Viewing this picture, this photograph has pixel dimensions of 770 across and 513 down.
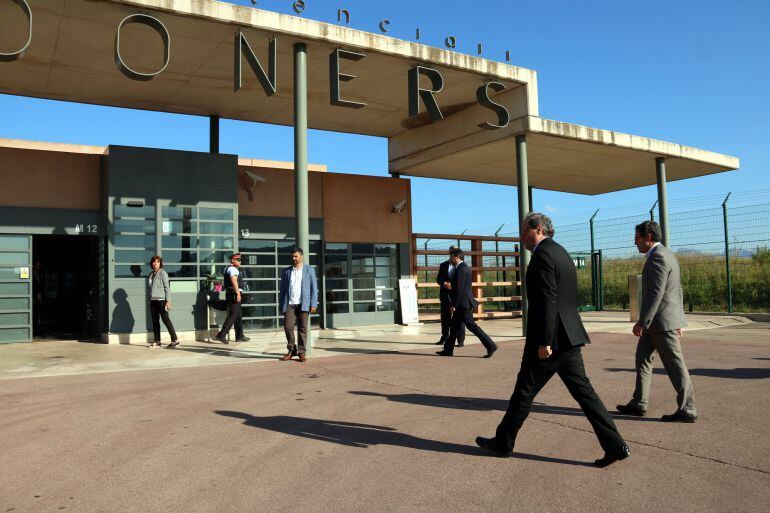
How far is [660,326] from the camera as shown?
18.4ft

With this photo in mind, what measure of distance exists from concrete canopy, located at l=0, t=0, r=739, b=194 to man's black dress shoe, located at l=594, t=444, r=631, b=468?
334 inches

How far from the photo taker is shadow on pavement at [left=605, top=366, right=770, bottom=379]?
310 inches

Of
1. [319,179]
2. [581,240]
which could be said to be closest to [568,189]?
[581,240]

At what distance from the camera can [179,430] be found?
17.9ft

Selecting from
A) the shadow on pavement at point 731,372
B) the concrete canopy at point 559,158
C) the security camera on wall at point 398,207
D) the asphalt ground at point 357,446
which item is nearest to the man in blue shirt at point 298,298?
the asphalt ground at point 357,446

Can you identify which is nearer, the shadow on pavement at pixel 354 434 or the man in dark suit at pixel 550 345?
the man in dark suit at pixel 550 345

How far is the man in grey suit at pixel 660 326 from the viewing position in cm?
550

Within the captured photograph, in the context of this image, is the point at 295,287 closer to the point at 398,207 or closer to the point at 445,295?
the point at 445,295

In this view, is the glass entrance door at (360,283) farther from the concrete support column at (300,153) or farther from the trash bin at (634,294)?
the trash bin at (634,294)

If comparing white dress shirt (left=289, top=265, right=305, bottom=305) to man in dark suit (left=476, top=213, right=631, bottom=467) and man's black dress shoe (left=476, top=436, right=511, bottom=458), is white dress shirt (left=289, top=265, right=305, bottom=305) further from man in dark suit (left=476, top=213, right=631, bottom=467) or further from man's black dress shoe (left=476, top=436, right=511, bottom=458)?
man in dark suit (left=476, top=213, right=631, bottom=467)

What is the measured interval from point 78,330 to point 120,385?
944 centimetres

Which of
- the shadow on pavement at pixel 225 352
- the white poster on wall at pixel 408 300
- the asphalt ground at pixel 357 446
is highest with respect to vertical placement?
the white poster on wall at pixel 408 300

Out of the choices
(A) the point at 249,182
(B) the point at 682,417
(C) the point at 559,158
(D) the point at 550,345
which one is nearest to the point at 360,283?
(A) the point at 249,182

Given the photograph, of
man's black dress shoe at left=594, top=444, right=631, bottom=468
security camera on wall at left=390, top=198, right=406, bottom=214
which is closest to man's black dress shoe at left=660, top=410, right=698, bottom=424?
man's black dress shoe at left=594, top=444, right=631, bottom=468
